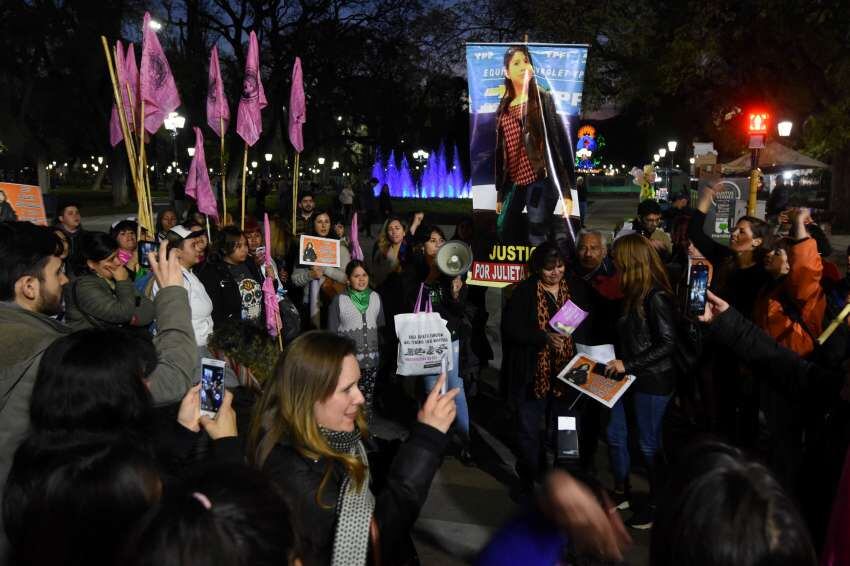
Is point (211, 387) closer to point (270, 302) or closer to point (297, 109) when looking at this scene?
point (270, 302)

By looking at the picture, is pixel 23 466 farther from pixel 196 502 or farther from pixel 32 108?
pixel 32 108

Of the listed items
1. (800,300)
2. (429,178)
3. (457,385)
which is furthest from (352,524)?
(429,178)

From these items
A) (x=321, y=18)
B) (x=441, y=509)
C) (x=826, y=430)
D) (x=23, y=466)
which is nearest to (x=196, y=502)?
(x=23, y=466)

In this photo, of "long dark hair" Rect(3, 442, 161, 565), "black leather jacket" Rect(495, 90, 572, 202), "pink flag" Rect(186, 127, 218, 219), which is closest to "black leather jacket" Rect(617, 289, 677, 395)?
"black leather jacket" Rect(495, 90, 572, 202)

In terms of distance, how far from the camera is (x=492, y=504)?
5.12 m

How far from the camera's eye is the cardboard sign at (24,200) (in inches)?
290

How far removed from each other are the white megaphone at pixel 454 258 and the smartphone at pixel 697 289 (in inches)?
99.1

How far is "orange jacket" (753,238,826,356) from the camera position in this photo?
15.9ft

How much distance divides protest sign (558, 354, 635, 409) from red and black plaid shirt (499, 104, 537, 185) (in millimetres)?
2844

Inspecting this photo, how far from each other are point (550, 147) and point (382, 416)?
119 inches

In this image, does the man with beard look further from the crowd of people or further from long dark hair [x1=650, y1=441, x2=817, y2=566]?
long dark hair [x1=650, y1=441, x2=817, y2=566]

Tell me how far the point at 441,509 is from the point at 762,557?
3.75m

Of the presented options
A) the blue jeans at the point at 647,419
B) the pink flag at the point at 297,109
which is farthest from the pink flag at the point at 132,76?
the blue jeans at the point at 647,419

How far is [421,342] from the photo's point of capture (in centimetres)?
561
